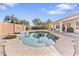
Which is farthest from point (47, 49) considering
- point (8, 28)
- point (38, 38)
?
point (8, 28)

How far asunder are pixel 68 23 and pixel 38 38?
1.90 ft

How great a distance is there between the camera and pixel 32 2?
309 cm

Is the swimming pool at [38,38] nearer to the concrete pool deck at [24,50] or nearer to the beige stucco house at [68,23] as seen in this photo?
the concrete pool deck at [24,50]

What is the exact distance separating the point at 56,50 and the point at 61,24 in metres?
0.47

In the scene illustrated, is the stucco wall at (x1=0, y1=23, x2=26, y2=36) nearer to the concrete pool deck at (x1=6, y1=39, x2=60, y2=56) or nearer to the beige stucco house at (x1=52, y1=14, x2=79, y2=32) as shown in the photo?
the concrete pool deck at (x1=6, y1=39, x2=60, y2=56)

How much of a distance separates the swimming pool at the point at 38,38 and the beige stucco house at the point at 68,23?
19cm

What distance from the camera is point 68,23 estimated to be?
317cm

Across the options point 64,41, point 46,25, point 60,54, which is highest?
point 46,25

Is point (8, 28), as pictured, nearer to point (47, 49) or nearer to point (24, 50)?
point (24, 50)

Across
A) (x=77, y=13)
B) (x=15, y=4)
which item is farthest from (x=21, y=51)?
(x=77, y=13)

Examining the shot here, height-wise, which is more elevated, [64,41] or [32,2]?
[32,2]

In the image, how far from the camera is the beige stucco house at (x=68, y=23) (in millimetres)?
3119

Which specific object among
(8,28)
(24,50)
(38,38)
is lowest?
(24,50)

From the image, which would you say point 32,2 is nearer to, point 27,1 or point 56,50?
point 27,1
